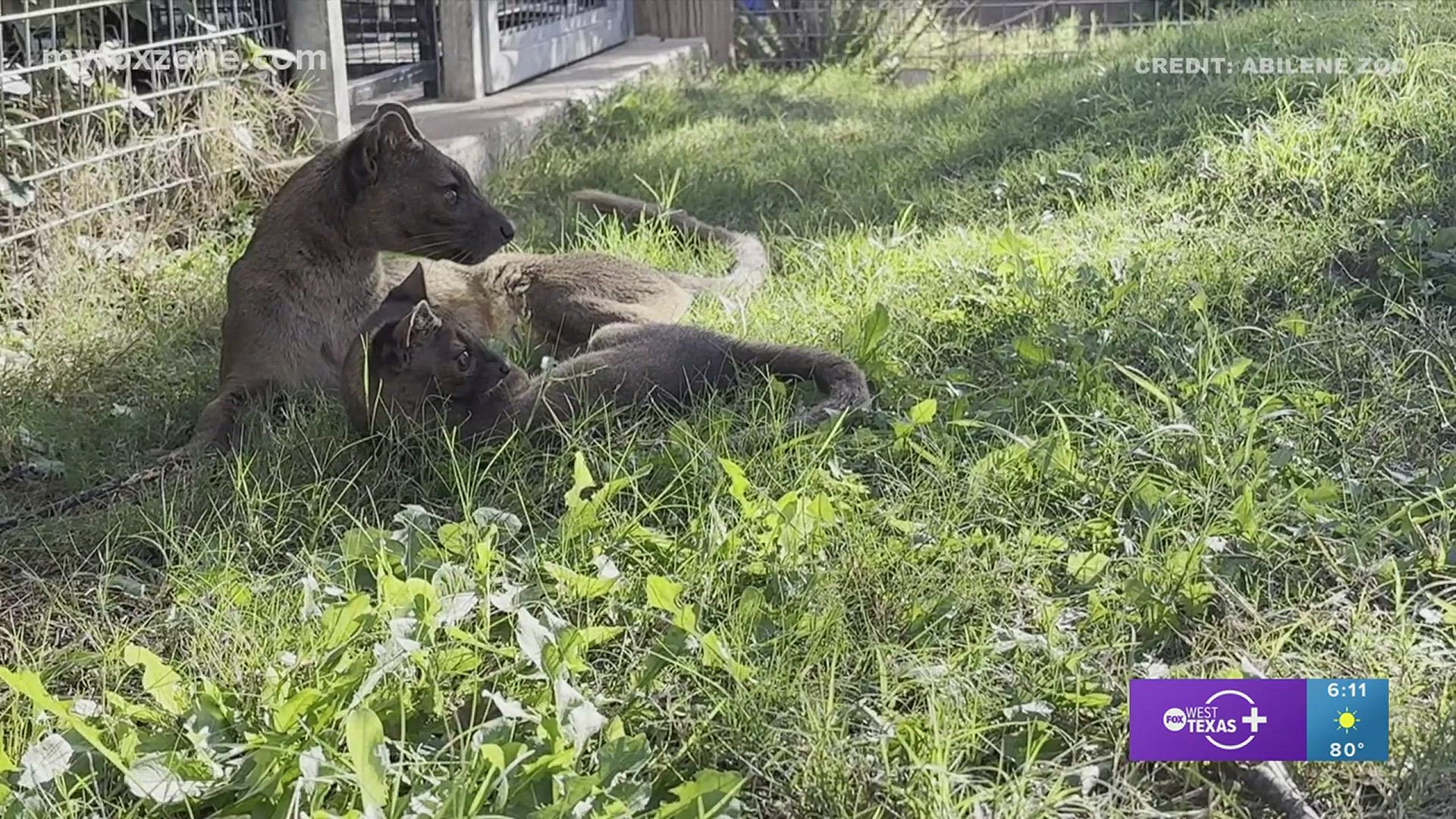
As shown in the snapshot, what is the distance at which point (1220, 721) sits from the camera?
2396mm

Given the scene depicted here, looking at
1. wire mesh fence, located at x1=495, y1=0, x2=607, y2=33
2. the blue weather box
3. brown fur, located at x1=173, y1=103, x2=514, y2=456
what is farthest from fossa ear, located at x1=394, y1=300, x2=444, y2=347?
wire mesh fence, located at x1=495, y1=0, x2=607, y2=33

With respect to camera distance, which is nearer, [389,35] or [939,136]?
[939,136]

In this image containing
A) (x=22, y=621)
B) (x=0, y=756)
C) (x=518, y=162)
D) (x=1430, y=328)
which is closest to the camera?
(x=0, y=756)

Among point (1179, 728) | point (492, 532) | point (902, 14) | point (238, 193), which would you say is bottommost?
point (1179, 728)

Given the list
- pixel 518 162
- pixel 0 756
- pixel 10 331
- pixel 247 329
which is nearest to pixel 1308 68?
pixel 518 162

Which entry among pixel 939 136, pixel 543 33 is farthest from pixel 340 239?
pixel 543 33

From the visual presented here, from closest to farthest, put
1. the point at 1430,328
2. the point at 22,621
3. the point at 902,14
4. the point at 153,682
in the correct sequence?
the point at 153,682 < the point at 22,621 < the point at 1430,328 < the point at 902,14

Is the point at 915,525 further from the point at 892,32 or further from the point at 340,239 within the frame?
the point at 892,32

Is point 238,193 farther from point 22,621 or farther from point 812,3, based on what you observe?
point 812,3

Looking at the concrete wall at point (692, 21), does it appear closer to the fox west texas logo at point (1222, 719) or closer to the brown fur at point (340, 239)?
the brown fur at point (340, 239)

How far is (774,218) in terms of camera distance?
20.6 ft

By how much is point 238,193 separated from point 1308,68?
463 cm

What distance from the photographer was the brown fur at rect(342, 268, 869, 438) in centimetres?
365

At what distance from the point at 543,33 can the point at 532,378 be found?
20.2ft
